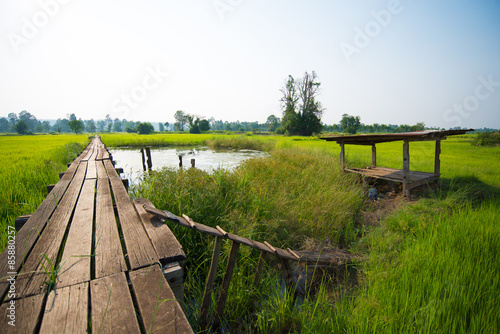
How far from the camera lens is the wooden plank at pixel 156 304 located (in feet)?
3.99

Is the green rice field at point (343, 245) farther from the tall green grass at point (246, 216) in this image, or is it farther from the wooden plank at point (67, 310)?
the wooden plank at point (67, 310)

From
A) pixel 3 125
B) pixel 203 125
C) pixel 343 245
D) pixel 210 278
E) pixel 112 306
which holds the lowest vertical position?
pixel 343 245

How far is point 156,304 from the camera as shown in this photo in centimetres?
135

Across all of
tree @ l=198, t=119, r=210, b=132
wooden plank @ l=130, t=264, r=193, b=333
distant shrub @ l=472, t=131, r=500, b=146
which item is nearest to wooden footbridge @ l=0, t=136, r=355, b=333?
wooden plank @ l=130, t=264, r=193, b=333

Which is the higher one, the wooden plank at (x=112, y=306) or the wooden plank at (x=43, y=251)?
the wooden plank at (x=43, y=251)

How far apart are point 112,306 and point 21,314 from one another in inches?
19.4

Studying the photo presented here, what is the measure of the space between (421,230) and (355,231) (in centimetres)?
157

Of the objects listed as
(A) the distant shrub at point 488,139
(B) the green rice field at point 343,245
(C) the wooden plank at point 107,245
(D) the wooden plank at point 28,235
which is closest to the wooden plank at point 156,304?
(C) the wooden plank at point 107,245

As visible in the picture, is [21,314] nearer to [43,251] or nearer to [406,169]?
[43,251]

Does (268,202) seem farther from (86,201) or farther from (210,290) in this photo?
(86,201)

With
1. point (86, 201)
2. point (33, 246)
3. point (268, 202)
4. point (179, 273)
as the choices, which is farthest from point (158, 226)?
point (268, 202)

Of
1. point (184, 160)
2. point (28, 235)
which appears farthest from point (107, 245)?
point (184, 160)

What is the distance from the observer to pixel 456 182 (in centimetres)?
661

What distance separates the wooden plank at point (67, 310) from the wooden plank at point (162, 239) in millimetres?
523
